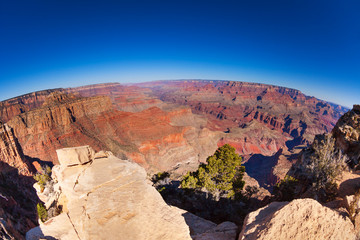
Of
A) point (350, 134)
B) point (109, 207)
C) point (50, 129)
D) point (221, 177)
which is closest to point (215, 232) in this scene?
point (109, 207)

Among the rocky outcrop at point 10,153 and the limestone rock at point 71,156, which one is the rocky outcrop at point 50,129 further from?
the limestone rock at point 71,156

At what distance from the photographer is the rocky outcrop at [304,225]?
17.5 feet

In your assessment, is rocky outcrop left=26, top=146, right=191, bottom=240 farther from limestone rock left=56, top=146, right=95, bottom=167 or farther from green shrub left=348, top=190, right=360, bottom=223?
green shrub left=348, top=190, right=360, bottom=223

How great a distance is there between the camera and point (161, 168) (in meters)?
61.1

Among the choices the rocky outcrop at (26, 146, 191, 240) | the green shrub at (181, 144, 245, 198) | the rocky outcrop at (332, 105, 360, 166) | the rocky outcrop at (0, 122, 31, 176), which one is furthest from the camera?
the rocky outcrop at (0, 122, 31, 176)

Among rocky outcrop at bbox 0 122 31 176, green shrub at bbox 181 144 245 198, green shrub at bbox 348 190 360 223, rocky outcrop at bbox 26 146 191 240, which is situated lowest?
rocky outcrop at bbox 0 122 31 176

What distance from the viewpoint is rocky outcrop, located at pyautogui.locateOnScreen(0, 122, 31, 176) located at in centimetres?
3364

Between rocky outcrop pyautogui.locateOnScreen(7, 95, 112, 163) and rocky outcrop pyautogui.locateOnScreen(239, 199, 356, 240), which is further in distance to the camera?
rocky outcrop pyautogui.locateOnScreen(7, 95, 112, 163)

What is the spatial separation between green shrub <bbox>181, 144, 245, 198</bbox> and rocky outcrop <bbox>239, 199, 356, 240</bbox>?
10.9 meters

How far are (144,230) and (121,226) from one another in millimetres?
1096

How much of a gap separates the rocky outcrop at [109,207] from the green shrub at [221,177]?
8.99 metres

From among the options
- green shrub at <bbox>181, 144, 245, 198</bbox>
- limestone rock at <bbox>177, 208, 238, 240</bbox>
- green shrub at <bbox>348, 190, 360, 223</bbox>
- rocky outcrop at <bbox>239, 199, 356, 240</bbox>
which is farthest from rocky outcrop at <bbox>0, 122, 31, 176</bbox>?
green shrub at <bbox>348, 190, 360, 223</bbox>

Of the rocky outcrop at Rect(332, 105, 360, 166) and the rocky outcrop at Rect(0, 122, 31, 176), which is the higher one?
the rocky outcrop at Rect(332, 105, 360, 166)

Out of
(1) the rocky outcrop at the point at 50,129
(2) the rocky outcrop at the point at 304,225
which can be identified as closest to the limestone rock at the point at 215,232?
(2) the rocky outcrop at the point at 304,225
